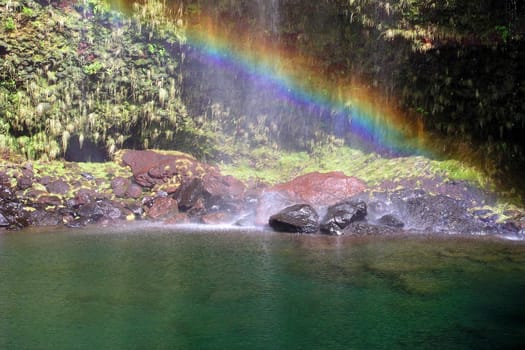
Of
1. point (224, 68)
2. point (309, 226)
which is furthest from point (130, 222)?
point (224, 68)

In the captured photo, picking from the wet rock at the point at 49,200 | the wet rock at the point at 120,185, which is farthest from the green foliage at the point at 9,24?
the wet rock at the point at 120,185

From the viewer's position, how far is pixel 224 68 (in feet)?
74.0

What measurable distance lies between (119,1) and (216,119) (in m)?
6.64

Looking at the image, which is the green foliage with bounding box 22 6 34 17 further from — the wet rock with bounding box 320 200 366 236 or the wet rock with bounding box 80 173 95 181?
the wet rock with bounding box 320 200 366 236

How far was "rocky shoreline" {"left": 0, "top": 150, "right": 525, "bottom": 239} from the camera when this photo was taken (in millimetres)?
15570

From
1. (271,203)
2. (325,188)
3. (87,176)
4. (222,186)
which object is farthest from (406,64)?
(87,176)

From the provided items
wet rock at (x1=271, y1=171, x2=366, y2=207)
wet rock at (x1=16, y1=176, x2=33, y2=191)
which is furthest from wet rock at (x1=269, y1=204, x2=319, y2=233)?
wet rock at (x1=16, y1=176, x2=33, y2=191)

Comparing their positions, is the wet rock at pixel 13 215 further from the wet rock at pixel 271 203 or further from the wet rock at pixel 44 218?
the wet rock at pixel 271 203

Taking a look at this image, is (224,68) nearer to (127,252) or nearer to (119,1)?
(119,1)

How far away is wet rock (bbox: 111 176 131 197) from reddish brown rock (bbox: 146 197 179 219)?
1.40m

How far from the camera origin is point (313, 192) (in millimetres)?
18203

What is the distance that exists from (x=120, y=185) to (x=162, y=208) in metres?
2.21

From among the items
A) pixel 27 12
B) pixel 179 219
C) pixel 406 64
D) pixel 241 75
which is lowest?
pixel 179 219

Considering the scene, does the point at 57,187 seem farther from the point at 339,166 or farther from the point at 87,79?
the point at 339,166
